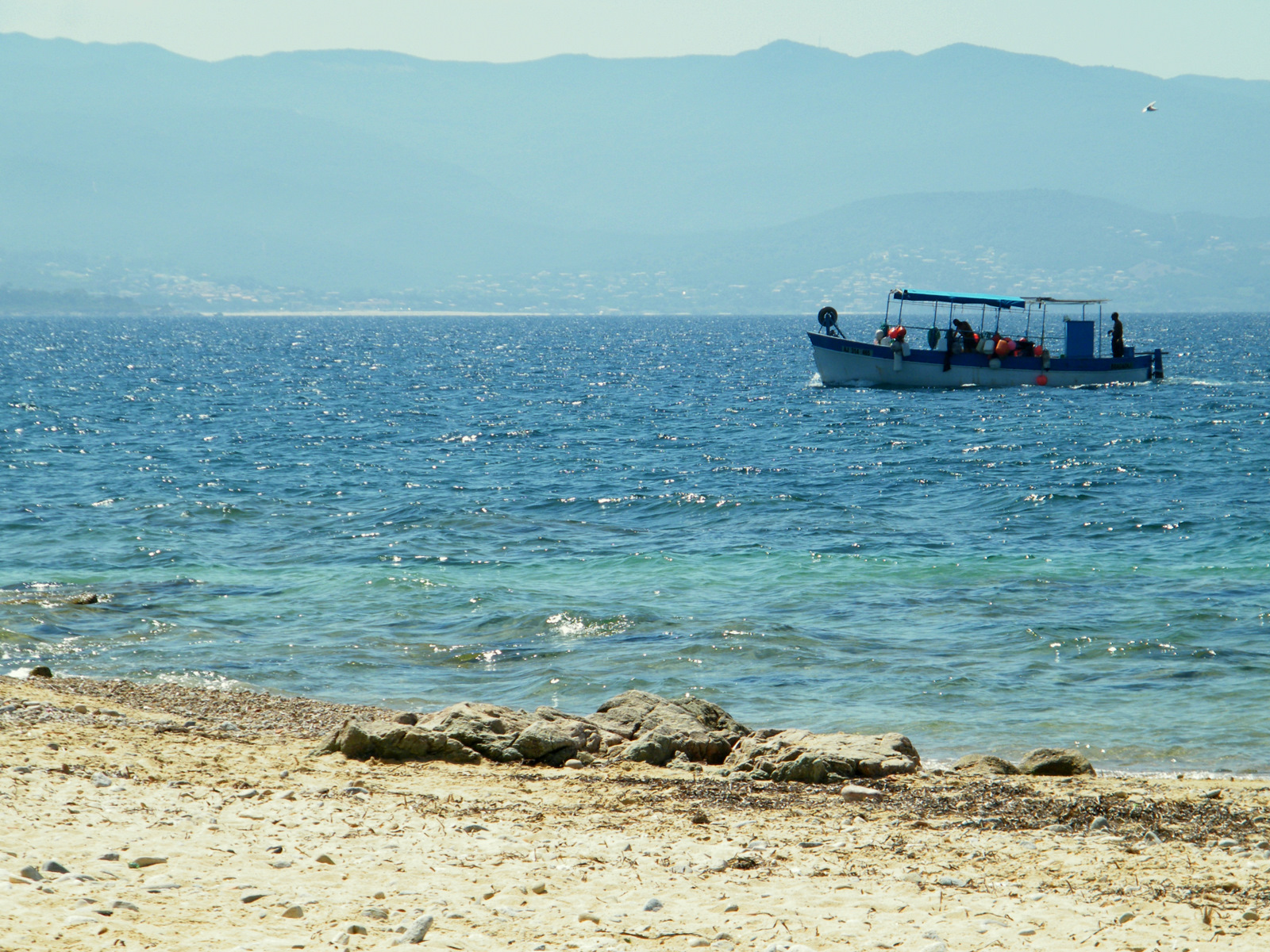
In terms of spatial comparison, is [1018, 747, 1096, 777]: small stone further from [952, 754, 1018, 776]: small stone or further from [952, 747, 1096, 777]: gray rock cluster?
[952, 754, 1018, 776]: small stone

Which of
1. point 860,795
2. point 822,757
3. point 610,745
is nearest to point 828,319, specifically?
point 610,745

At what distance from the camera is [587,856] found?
797cm

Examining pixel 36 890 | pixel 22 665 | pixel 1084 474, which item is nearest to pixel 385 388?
pixel 1084 474

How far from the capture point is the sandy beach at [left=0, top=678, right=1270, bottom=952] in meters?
6.66

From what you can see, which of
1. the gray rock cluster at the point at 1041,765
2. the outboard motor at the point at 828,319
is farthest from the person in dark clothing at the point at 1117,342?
the gray rock cluster at the point at 1041,765

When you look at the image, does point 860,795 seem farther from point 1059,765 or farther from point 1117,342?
point 1117,342

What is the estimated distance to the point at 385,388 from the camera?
65000mm

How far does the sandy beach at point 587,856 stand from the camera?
262 inches

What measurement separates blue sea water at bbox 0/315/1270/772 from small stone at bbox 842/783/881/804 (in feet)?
9.54

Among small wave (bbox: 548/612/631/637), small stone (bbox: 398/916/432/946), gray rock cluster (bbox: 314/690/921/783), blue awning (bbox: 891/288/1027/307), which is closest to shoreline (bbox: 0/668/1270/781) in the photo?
gray rock cluster (bbox: 314/690/921/783)

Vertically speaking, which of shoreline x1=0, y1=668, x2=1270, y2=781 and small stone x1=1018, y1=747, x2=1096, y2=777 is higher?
small stone x1=1018, y1=747, x2=1096, y2=777

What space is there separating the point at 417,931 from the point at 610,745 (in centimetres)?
491

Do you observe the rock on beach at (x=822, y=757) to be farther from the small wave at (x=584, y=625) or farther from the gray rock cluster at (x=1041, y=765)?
the small wave at (x=584, y=625)

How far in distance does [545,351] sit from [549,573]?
9845 cm
